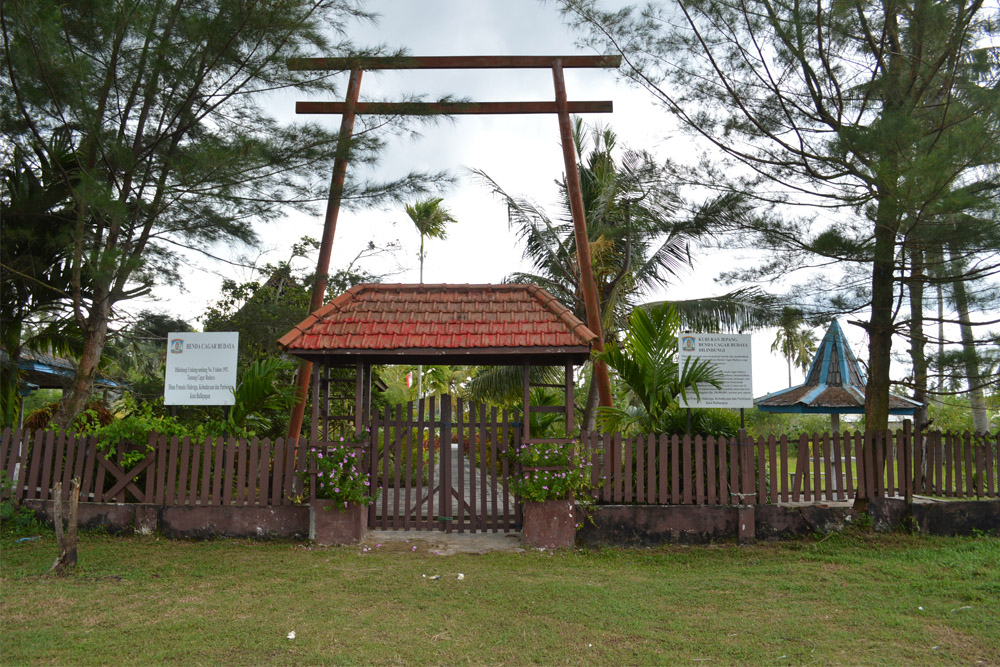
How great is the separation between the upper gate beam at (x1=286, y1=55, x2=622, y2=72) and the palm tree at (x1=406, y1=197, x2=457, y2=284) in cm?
1832

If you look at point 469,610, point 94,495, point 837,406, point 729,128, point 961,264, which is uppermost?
point 729,128

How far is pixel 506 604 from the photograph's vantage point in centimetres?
578

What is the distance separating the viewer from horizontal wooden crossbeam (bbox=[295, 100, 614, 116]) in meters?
9.80

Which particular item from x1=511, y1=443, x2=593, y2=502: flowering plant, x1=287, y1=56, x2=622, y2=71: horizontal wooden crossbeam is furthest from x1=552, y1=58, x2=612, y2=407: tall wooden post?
x1=511, y1=443, x2=593, y2=502: flowering plant

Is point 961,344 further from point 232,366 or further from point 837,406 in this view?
point 232,366

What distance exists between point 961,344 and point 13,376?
12208 millimetres

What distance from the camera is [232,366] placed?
27.4 ft

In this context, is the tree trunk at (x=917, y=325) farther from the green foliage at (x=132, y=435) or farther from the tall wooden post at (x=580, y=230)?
the green foliage at (x=132, y=435)

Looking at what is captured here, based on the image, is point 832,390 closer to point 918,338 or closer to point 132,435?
point 918,338

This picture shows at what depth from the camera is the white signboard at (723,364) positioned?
27.6 feet

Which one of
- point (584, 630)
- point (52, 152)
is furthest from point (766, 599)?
point (52, 152)

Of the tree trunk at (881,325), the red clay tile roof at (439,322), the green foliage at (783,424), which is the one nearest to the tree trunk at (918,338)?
the tree trunk at (881,325)

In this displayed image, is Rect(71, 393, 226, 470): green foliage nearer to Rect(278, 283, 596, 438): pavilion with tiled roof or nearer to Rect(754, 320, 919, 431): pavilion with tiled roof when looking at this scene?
Rect(278, 283, 596, 438): pavilion with tiled roof

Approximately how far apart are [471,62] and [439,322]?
15.8 feet
